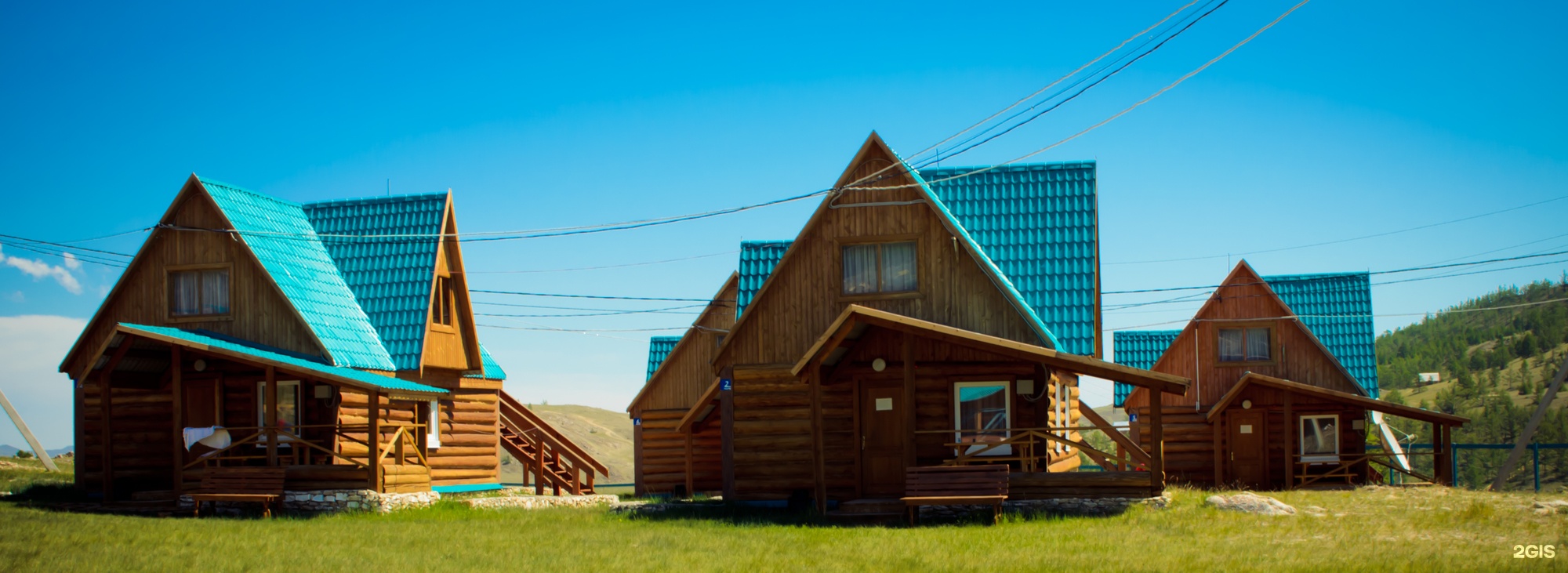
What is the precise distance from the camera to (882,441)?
24.1m

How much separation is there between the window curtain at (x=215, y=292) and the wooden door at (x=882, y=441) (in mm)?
14299

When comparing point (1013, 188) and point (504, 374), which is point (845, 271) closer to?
point (1013, 188)

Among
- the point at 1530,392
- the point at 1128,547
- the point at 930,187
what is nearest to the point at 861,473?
the point at 930,187

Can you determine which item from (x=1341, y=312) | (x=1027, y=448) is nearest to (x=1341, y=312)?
(x=1341, y=312)

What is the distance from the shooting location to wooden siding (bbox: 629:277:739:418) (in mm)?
37438

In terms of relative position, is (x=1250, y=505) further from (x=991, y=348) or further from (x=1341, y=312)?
(x=1341, y=312)

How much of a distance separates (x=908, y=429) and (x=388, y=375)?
12.7 metres

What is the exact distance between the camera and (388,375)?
28219mm

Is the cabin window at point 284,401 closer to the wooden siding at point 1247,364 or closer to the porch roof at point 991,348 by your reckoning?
the porch roof at point 991,348

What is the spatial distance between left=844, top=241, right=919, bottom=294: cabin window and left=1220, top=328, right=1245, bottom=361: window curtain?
15852 mm

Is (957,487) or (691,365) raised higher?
(691,365)

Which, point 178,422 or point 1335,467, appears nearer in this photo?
point 178,422

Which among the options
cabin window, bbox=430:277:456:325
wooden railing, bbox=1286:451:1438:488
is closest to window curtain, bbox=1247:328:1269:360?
wooden railing, bbox=1286:451:1438:488

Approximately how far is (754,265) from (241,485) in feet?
36.3
